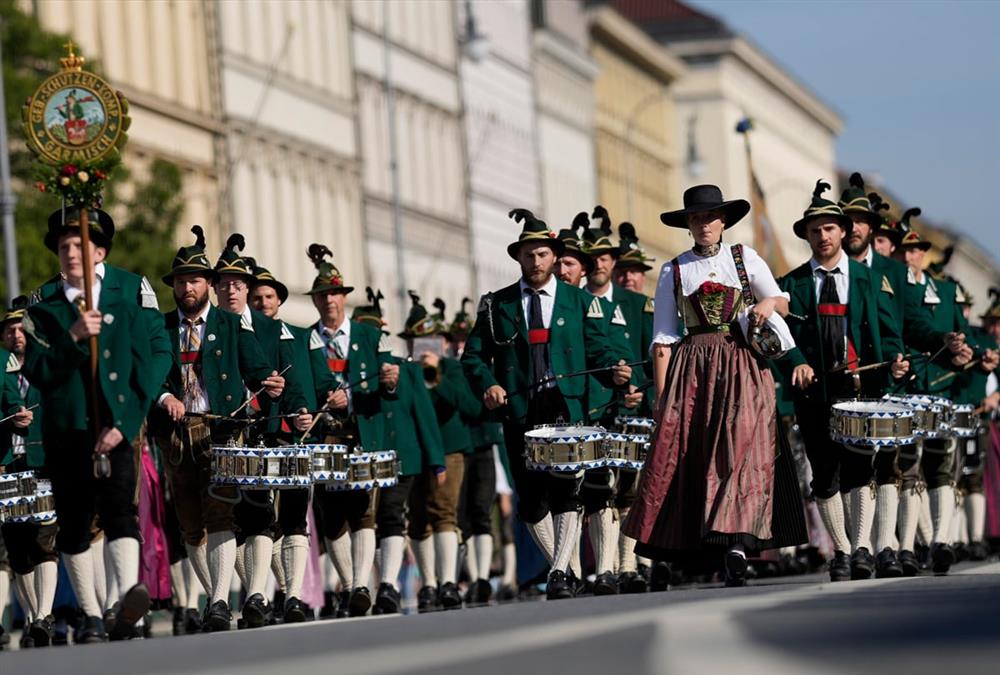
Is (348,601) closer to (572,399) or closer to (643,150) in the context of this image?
(572,399)

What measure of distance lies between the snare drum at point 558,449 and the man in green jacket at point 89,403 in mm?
3720

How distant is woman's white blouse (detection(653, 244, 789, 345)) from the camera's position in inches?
666

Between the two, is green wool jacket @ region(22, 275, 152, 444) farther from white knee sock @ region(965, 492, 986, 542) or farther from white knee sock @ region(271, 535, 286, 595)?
white knee sock @ region(965, 492, 986, 542)

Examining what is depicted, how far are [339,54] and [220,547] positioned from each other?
5029 centimetres

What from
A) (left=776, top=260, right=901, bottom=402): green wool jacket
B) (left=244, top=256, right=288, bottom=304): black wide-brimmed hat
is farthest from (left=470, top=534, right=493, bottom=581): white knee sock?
(left=776, top=260, right=901, bottom=402): green wool jacket

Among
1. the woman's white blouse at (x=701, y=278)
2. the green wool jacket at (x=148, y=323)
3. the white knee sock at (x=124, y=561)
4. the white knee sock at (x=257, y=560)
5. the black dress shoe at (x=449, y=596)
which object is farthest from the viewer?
the black dress shoe at (x=449, y=596)

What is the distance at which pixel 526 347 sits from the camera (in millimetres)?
19312

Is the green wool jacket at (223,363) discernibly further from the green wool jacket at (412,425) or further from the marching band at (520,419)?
the green wool jacket at (412,425)

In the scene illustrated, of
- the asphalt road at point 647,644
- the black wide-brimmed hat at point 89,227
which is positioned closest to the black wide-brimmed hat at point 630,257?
the black wide-brimmed hat at point 89,227

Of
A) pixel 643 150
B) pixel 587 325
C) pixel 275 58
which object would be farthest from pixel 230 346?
pixel 643 150

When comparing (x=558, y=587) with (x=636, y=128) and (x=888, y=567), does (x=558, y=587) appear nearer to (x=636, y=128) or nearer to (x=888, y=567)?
(x=888, y=567)

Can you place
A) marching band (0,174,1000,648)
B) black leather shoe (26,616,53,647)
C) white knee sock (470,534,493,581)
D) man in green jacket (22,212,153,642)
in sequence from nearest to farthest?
man in green jacket (22,212,153,642)
marching band (0,174,1000,648)
black leather shoe (26,616,53,647)
white knee sock (470,534,493,581)

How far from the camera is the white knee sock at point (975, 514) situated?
86.9 ft

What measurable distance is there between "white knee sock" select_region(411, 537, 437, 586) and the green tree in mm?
→ 13793
